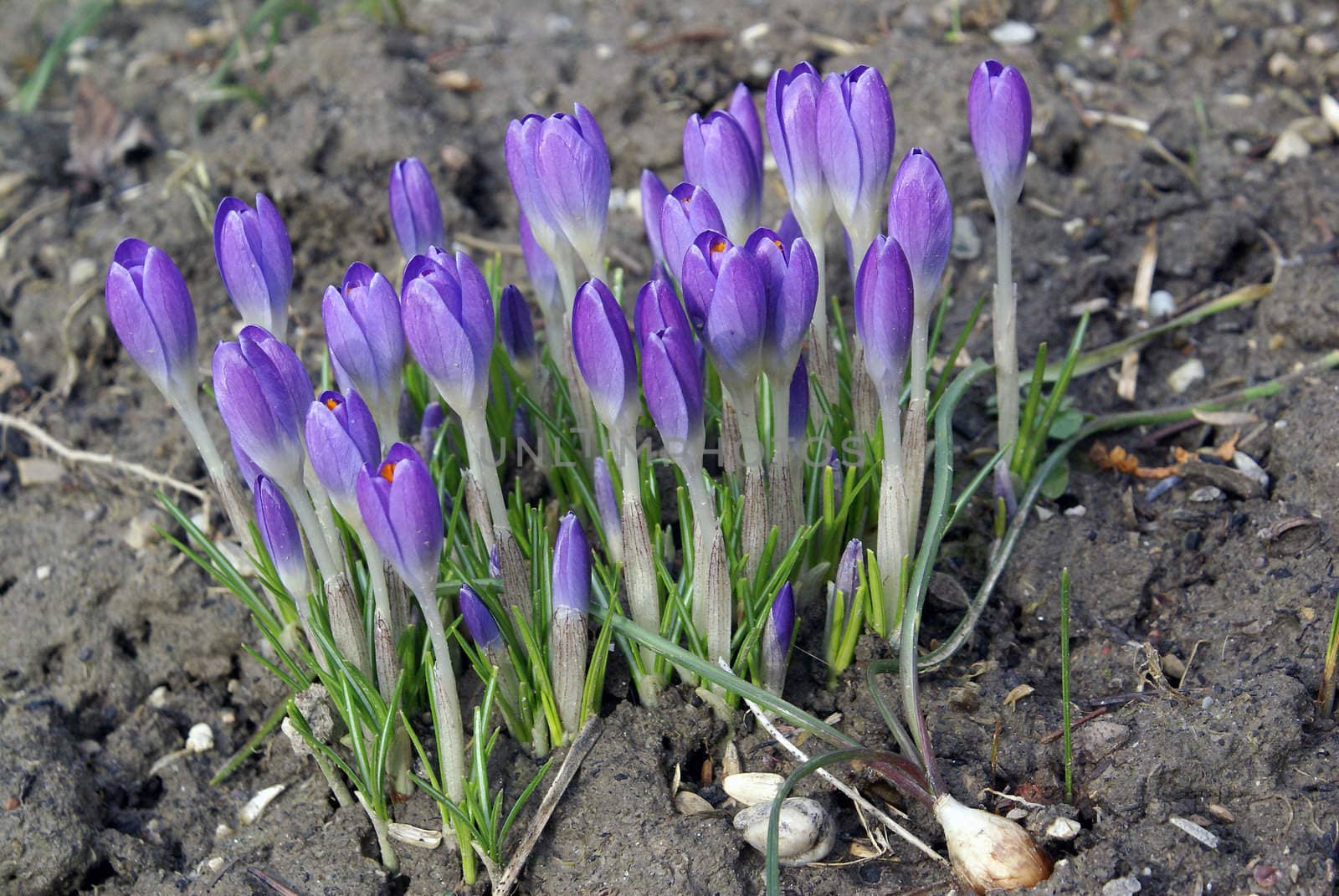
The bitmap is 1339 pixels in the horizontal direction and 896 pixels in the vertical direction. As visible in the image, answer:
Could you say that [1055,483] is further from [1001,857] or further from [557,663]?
[557,663]

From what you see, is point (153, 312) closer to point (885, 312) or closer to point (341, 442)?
point (341, 442)

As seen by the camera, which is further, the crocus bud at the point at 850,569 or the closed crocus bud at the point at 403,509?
the crocus bud at the point at 850,569

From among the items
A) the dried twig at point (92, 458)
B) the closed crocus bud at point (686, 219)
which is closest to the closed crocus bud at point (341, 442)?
the closed crocus bud at point (686, 219)

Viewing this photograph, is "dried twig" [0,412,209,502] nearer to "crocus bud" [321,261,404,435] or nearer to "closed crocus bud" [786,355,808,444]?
"crocus bud" [321,261,404,435]

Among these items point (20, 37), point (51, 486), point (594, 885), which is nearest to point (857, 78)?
point (594, 885)

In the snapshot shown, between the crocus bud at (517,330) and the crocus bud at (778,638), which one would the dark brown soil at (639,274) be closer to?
the crocus bud at (778,638)

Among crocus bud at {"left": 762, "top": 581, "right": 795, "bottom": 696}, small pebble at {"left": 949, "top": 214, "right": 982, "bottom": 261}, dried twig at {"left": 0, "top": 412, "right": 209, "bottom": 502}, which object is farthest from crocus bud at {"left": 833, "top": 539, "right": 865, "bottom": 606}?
dried twig at {"left": 0, "top": 412, "right": 209, "bottom": 502}

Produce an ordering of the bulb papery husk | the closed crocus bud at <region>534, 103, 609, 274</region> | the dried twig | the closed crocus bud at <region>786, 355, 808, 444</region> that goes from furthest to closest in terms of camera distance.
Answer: the dried twig, the closed crocus bud at <region>786, 355, 808, 444</region>, the closed crocus bud at <region>534, 103, 609, 274</region>, the bulb papery husk
